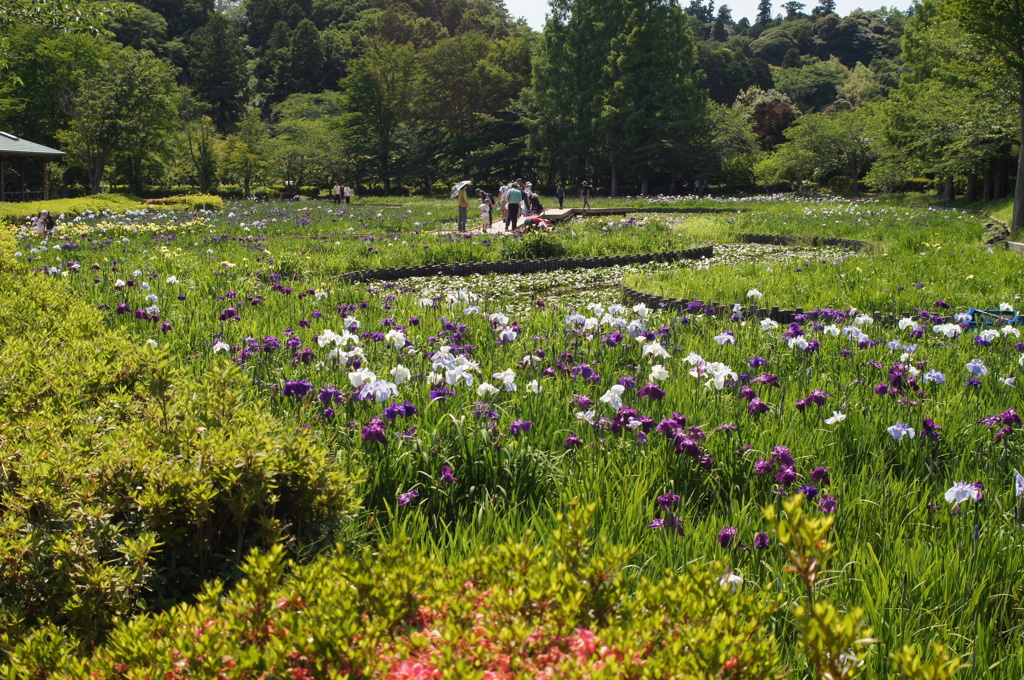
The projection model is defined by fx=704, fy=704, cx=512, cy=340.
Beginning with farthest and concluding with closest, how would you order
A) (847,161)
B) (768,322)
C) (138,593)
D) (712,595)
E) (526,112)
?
1. (526,112)
2. (847,161)
3. (768,322)
4. (138,593)
5. (712,595)

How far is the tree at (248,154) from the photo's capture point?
4294 cm

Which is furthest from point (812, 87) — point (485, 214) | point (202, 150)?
point (485, 214)

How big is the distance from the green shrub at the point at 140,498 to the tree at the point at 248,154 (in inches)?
1715

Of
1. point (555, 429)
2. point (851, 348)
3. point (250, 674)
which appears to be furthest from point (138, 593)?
point (851, 348)

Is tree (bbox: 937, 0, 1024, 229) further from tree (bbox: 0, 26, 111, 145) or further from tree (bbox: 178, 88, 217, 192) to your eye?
tree (bbox: 178, 88, 217, 192)

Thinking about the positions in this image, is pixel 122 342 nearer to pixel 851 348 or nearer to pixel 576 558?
pixel 576 558

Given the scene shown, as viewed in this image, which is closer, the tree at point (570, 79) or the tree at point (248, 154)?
the tree at point (248, 154)

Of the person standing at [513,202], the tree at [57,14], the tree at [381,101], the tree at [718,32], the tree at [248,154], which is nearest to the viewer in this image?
the tree at [57,14]

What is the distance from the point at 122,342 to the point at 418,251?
335 inches

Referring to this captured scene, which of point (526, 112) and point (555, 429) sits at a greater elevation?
point (526, 112)

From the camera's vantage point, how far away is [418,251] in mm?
12391

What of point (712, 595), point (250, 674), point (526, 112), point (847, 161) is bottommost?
point (250, 674)

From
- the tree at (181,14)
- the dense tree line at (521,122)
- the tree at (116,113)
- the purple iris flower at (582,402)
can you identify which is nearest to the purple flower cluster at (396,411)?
the purple iris flower at (582,402)

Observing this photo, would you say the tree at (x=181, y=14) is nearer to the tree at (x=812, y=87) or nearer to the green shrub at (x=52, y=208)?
the tree at (x=812, y=87)
